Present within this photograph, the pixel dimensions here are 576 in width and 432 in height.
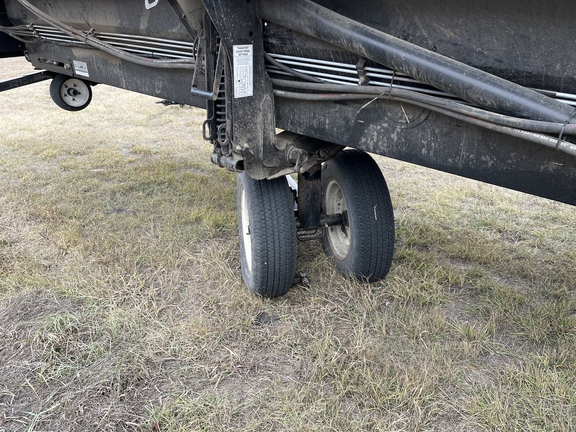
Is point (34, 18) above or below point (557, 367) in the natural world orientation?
above

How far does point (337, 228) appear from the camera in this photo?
10.8ft

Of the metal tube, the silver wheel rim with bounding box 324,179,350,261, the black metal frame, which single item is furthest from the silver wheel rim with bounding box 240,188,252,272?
the metal tube

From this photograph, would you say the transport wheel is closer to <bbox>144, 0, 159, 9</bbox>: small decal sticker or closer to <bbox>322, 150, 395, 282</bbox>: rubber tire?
<bbox>144, 0, 159, 9</bbox>: small decal sticker

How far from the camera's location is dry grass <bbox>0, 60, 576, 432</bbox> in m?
2.06

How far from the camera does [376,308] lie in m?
2.77

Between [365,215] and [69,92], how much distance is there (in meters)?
3.17

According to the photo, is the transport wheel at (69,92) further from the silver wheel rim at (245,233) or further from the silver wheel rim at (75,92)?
the silver wheel rim at (245,233)

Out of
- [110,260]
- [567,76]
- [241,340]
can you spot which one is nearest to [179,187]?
[110,260]

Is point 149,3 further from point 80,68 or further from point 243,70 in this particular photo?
point 80,68

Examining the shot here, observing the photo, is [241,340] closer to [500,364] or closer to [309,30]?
[500,364]

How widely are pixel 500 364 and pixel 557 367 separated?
0.24 m

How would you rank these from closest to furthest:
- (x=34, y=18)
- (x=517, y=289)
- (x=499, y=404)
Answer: (x=499, y=404) < (x=517, y=289) < (x=34, y=18)

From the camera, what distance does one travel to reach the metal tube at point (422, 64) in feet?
4.58

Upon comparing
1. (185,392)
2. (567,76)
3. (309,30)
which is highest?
(309,30)
